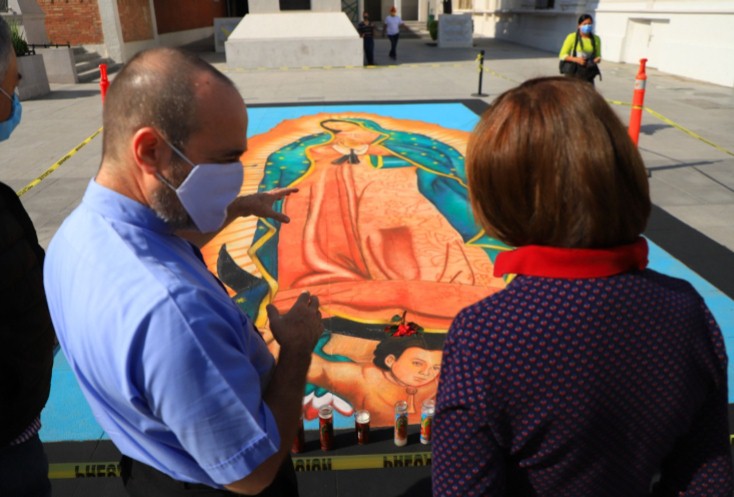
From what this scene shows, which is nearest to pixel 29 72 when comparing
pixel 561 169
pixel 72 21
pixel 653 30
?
pixel 72 21

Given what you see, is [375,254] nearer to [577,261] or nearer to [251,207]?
[251,207]

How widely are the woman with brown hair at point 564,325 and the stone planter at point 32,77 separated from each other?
47.9 ft

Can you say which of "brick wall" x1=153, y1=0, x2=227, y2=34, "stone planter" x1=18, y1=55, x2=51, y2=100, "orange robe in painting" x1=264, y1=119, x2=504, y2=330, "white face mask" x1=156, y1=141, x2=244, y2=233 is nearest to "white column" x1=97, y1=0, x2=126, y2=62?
"brick wall" x1=153, y1=0, x2=227, y2=34

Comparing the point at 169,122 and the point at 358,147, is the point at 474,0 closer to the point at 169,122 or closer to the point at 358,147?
the point at 358,147

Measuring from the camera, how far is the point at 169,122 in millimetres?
1232

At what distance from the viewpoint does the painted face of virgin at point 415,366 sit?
11.2 feet

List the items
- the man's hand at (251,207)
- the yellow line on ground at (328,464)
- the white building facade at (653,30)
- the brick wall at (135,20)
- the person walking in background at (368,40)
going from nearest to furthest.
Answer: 1. the man's hand at (251,207)
2. the yellow line on ground at (328,464)
3. the white building facade at (653,30)
4. the person walking in background at (368,40)
5. the brick wall at (135,20)

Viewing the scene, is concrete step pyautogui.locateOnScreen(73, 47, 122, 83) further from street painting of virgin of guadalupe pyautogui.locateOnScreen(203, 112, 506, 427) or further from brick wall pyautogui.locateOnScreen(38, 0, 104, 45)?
street painting of virgin of guadalupe pyautogui.locateOnScreen(203, 112, 506, 427)

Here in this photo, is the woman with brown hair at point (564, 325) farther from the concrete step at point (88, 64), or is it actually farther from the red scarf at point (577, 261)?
the concrete step at point (88, 64)

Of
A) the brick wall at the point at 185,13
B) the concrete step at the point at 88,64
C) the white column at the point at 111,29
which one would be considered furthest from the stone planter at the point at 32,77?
the brick wall at the point at 185,13

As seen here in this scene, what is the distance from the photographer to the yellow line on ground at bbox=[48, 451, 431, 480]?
2.78 metres

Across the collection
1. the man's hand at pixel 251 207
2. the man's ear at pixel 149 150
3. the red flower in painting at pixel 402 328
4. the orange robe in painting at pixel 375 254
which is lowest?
the red flower in painting at pixel 402 328

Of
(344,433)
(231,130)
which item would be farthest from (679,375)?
(344,433)

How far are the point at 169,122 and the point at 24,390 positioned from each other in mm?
1235
